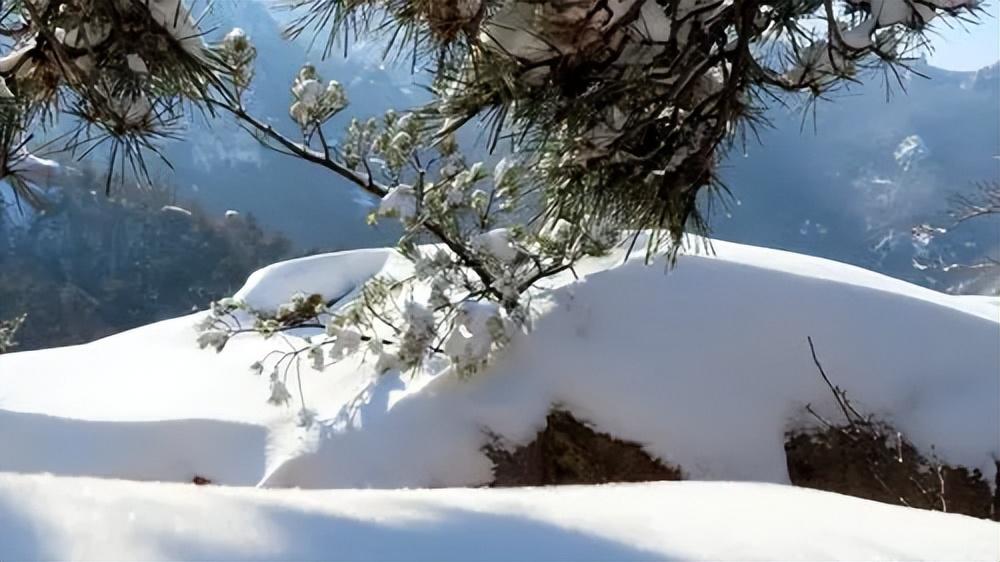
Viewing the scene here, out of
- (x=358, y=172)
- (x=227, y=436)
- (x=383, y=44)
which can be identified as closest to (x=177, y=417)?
(x=227, y=436)

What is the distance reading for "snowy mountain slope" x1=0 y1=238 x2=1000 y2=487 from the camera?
6.99ft

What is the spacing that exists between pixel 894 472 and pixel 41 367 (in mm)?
3113

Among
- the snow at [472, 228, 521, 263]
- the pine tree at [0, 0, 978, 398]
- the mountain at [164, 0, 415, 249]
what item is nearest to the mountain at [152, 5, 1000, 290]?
the mountain at [164, 0, 415, 249]

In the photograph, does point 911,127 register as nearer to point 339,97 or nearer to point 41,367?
point 339,97

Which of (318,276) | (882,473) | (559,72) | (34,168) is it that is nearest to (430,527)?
(559,72)

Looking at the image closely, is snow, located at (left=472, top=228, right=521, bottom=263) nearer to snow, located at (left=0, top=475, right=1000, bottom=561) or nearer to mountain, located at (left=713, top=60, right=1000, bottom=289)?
snow, located at (left=0, top=475, right=1000, bottom=561)

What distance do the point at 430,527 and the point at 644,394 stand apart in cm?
173

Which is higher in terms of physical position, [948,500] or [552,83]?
[552,83]

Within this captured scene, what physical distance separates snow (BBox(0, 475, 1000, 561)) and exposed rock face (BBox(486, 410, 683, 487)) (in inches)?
55.6

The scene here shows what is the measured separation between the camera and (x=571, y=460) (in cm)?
216

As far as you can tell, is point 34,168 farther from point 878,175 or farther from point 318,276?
point 878,175

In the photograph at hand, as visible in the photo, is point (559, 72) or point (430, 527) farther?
point (559, 72)

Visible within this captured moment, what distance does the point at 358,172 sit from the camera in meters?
2.68

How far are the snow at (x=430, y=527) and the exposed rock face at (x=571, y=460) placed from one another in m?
1.41
